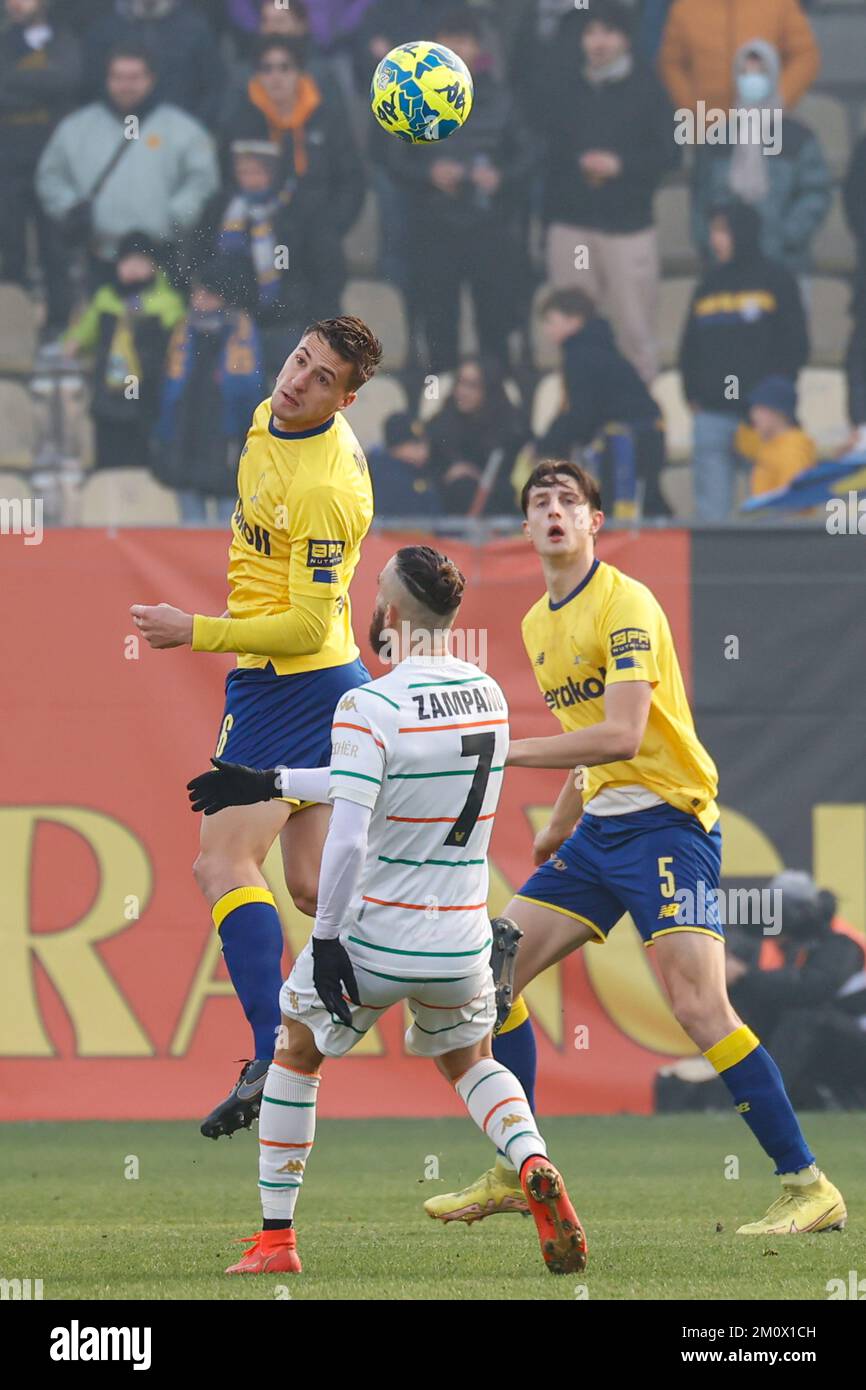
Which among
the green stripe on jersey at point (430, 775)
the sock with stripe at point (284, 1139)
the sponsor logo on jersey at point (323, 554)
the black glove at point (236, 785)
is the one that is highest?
the sponsor logo on jersey at point (323, 554)

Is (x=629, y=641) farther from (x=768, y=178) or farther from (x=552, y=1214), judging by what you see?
(x=768, y=178)

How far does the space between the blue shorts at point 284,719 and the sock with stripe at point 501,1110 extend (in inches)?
55.2

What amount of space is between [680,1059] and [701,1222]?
2934 mm

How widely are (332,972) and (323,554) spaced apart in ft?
5.30

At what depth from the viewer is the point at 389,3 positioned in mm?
12188

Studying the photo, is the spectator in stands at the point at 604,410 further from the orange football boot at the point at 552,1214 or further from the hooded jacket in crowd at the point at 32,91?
the orange football boot at the point at 552,1214

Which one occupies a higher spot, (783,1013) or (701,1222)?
(783,1013)

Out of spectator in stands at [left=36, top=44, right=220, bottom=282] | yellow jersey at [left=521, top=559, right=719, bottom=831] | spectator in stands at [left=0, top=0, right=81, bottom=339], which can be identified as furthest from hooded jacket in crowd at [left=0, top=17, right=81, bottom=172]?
yellow jersey at [left=521, top=559, right=719, bottom=831]

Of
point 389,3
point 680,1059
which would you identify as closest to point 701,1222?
point 680,1059

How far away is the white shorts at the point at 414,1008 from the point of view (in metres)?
4.81

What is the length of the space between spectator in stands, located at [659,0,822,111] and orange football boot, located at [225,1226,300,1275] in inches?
345

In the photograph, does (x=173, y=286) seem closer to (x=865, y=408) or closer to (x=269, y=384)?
(x=269, y=384)

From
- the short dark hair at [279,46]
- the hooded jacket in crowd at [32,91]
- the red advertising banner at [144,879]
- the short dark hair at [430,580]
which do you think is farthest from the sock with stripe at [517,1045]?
the hooded jacket in crowd at [32,91]

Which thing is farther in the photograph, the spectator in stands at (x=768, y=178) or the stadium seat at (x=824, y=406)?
the spectator in stands at (x=768, y=178)
